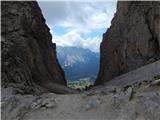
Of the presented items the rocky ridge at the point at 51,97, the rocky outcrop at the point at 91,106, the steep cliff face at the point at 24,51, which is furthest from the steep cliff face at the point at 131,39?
the rocky outcrop at the point at 91,106

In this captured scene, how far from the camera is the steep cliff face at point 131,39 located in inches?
1815

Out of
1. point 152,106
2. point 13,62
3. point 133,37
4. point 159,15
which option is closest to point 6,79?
point 13,62

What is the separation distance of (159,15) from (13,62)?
76.6 feet

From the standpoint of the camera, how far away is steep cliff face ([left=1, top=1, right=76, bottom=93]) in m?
24.4

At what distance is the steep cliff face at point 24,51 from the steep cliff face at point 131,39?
1180cm

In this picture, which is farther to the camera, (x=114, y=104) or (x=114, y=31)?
(x=114, y=31)

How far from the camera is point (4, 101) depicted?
19.3 m

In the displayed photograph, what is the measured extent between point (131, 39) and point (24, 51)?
21695 millimetres

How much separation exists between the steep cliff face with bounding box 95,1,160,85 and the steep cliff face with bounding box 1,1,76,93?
11.8m

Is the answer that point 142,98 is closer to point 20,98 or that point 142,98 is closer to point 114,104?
point 114,104

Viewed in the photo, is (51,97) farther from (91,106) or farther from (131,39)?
(131,39)

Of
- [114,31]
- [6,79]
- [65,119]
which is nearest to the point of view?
[65,119]

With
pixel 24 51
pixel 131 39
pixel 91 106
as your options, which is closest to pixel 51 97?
pixel 91 106

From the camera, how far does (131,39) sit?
1965 inches
